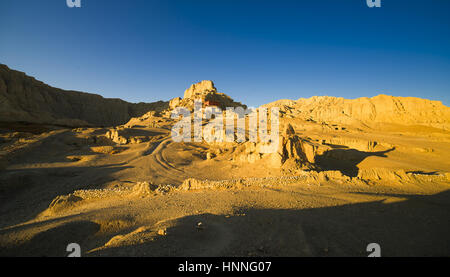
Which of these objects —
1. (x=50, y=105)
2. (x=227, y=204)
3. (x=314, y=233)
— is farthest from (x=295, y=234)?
(x=50, y=105)

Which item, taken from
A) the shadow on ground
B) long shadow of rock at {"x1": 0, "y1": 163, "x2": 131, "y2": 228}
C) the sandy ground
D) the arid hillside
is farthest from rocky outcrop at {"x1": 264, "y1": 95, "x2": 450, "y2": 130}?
long shadow of rock at {"x1": 0, "y1": 163, "x2": 131, "y2": 228}

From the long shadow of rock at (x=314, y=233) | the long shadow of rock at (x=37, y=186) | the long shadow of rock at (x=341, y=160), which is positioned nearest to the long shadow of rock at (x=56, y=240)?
the long shadow of rock at (x=314, y=233)

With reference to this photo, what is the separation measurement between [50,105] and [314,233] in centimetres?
7487

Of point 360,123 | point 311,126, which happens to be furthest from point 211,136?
point 360,123

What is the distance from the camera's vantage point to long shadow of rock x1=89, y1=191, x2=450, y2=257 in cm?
322

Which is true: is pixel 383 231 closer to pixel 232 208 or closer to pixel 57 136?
pixel 232 208

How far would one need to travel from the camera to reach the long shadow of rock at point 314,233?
322 centimetres

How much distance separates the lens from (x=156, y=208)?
19.0ft

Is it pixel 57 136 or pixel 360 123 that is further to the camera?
pixel 360 123

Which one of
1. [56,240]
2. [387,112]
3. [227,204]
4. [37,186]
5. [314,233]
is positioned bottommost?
[37,186]

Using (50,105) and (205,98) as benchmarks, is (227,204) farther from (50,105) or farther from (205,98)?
(50,105)

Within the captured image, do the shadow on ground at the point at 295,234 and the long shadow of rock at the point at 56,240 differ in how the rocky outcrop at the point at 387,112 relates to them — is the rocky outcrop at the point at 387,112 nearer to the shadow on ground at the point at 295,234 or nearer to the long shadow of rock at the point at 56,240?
the shadow on ground at the point at 295,234

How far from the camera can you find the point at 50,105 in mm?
52344
